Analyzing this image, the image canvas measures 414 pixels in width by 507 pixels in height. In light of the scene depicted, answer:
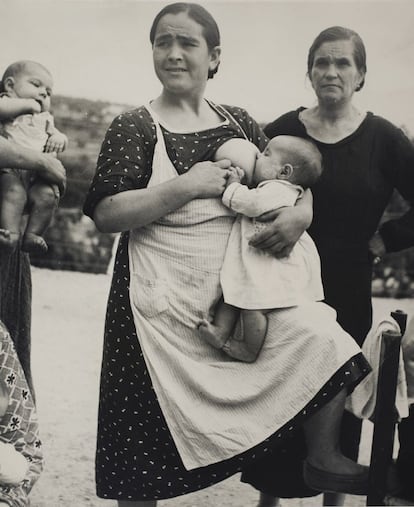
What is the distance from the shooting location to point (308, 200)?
6.48 feet

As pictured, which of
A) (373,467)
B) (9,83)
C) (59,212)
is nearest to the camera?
(373,467)

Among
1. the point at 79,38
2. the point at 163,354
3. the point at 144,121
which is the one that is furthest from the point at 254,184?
the point at 79,38

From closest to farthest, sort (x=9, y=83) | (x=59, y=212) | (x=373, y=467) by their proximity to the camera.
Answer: (x=373, y=467) → (x=9, y=83) → (x=59, y=212)

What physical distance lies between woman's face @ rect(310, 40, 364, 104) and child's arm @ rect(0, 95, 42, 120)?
847mm

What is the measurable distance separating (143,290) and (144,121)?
1.50 feet

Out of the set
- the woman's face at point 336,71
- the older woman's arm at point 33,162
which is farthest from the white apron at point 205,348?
the woman's face at point 336,71

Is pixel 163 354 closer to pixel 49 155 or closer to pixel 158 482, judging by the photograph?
pixel 158 482

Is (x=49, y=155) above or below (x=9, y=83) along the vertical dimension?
below

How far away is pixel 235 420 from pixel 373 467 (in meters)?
0.36

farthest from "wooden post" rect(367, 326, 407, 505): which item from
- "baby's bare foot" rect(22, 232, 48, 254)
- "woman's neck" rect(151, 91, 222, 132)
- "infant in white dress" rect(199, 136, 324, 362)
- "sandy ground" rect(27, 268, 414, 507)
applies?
"baby's bare foot" rect(22, 232, 48, 254)

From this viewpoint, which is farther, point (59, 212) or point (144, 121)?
point (59, 212)

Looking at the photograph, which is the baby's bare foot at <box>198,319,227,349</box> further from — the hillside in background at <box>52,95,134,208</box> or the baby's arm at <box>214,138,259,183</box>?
the hillside in background at <box>52,95,134,208</box>

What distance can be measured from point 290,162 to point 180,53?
42cm

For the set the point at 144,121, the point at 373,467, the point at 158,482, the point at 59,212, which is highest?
the point at 144,121
